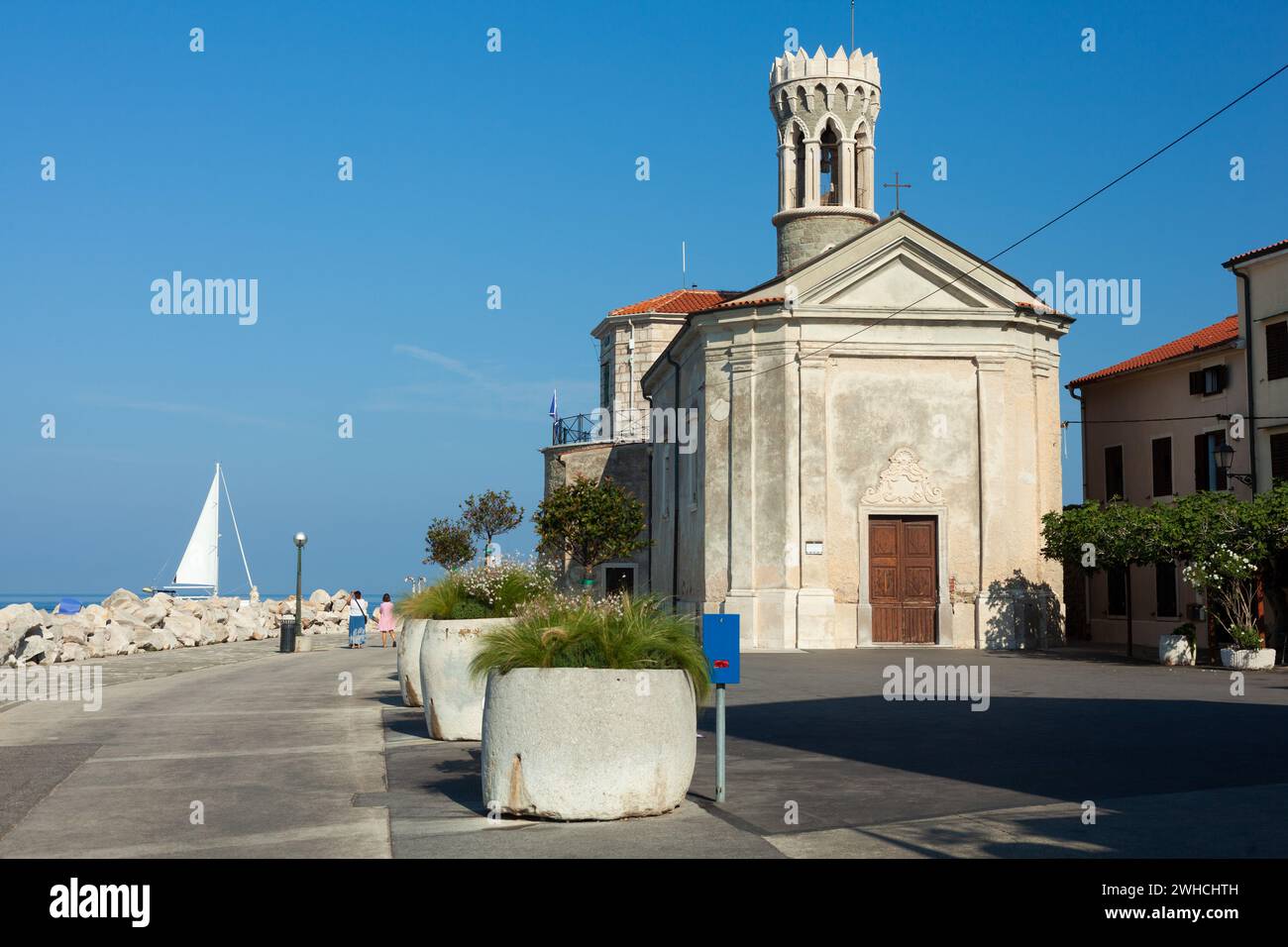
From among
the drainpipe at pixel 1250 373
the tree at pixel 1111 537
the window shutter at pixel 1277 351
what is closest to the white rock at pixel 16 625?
the tree at pixel 1111 537

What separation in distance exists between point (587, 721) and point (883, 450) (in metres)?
23.7

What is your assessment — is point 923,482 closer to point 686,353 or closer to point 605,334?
point 686,353

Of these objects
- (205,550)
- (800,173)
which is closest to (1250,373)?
(800,173)

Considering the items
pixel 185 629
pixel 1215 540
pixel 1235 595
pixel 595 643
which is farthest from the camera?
pixel 185 629

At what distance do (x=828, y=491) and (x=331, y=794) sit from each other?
22.1 meters

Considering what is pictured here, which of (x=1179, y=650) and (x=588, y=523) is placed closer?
(x=1179, y=650)

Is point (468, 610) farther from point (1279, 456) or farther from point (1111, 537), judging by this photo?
point (1279, 456)

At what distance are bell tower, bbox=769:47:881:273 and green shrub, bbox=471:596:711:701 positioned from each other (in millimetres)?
29026

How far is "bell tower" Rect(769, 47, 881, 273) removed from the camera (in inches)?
1479

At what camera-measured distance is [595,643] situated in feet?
30.3

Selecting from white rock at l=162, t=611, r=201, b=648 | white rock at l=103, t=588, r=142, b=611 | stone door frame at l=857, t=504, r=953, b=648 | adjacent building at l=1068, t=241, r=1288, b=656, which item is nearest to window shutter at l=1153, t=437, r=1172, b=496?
adjacent building at l=1068, t=241, r=1288, b=656

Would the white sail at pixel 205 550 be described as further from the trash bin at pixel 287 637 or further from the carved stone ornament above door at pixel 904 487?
the carved stone ornament above door at pixel 904 487

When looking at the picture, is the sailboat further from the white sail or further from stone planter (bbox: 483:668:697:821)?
stone planter (bbox: 483:668:697:821)

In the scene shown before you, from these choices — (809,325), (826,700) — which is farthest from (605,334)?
(826,700)
